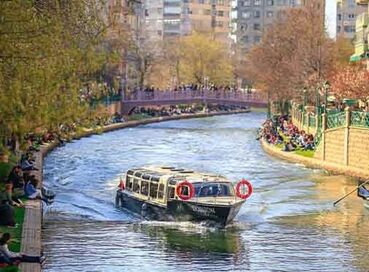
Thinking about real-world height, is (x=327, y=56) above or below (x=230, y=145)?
above

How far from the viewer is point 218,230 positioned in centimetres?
3834

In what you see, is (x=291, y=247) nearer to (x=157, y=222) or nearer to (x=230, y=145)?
(x=157, y=222)

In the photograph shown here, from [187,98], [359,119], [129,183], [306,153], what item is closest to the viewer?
[129,183]

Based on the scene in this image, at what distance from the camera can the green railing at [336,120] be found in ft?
198

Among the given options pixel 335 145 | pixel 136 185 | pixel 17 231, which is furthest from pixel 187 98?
pixel 17 231

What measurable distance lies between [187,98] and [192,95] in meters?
0.93

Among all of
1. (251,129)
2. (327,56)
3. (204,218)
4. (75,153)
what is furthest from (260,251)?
(251,129)

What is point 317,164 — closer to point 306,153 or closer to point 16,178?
point 306,153

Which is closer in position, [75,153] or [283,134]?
[75,153]

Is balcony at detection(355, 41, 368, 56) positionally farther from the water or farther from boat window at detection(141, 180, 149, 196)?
boat window at detection(141, 180, 149, 196)

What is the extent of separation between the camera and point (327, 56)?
89000 mm

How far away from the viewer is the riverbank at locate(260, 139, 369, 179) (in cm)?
5616

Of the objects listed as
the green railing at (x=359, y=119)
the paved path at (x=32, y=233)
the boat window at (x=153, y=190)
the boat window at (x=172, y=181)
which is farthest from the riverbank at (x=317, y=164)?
the paved path at (x=32, y=233)

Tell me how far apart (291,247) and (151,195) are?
8398 mm
